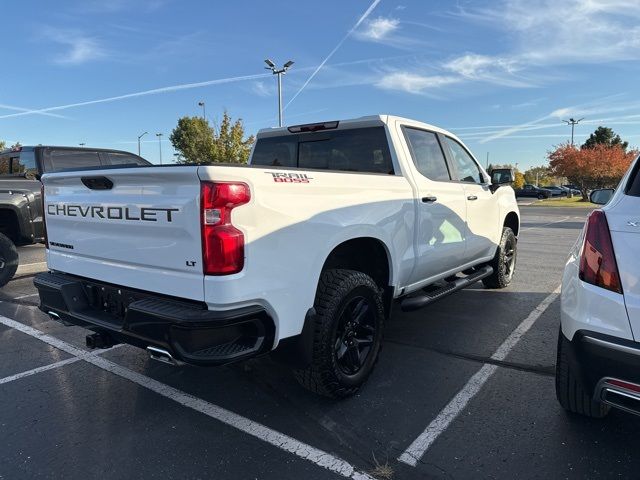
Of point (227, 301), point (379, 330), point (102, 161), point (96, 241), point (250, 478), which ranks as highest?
point (102, 161)

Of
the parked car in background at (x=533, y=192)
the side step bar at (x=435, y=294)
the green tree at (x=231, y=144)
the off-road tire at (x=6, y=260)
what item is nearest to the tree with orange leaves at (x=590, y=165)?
the parked car in background at (x=533, y=192)

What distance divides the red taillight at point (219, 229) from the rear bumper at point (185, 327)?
25 cm

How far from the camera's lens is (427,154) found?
14.4 ft

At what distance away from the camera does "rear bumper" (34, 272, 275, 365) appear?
2375 mm

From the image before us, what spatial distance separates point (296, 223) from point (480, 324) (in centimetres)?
296

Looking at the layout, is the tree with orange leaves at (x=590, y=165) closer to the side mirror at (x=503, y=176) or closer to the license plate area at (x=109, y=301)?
the side mirror at (x=503, y=176)

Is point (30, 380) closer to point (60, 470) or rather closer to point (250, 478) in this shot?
point (60, 470)

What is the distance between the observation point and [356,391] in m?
3.26

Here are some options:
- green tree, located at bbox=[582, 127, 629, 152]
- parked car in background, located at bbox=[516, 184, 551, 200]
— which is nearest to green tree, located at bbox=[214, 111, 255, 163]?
parked car in background, located at bbox=[516, 184, 551, 200]

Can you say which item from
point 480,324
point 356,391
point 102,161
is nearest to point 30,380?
point 356,391

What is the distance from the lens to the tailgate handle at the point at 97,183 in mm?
2885

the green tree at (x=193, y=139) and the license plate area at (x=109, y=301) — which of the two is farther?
the green tree at (x=193, y=139)

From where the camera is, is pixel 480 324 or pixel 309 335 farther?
pixel 480 324

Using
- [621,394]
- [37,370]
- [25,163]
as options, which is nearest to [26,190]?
[25,163]
